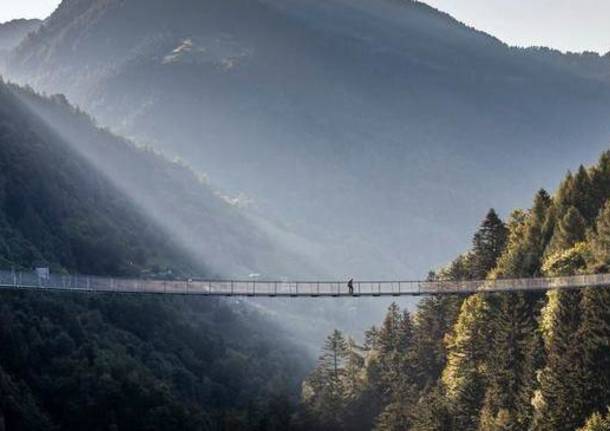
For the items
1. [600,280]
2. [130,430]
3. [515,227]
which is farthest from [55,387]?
[600,280]

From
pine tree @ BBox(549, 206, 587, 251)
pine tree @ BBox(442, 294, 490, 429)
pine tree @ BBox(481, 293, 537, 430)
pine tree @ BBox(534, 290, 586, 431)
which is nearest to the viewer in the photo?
pine tree @ BBox(534, 290, 586, 431)

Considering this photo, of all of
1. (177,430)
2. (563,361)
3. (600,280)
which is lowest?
(177,430)

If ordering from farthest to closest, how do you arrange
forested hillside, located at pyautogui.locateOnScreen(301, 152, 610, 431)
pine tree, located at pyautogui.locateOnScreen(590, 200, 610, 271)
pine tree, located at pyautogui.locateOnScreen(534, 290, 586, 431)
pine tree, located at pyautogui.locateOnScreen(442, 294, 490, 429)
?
pine tree, located at pyautogui.locateOnScreen(442, 294, 490, 429), pine tree, located at pyautogui.locateOnScreen(590, 200, 610, 271), forested hillside, located at pyautogui.locateOnScreen(301, 152, 610, 431), pine tree, located at pyautogui.locateOnScreen(534, 290, 586, 431)

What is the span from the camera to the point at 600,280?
106000 mm

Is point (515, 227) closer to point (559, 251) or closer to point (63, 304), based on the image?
point (559, 251)

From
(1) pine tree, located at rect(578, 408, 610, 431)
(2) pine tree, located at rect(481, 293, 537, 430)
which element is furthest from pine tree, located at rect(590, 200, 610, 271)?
(1) pine tree, located at rect(578, 408, 610, 431)

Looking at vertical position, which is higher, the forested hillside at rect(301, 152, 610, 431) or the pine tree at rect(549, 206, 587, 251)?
the pine tree at rect(549, 206, 587, 251)

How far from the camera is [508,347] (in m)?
127

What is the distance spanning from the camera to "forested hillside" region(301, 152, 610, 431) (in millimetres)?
111750

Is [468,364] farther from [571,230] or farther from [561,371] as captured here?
[561,371]

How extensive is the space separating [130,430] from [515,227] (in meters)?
55.6

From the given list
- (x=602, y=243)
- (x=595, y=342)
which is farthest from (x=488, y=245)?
(x=595, y=342)

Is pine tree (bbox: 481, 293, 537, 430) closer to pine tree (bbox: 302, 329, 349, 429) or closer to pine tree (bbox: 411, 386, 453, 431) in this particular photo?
pine tree (bbox: 411, 386, 453, 431)

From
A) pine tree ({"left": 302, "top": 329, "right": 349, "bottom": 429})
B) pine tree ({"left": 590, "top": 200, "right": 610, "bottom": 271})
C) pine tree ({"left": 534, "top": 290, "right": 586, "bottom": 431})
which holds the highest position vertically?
pine tree ({"left": 590, "top": 200, "right": 610, "bottom": 271})
